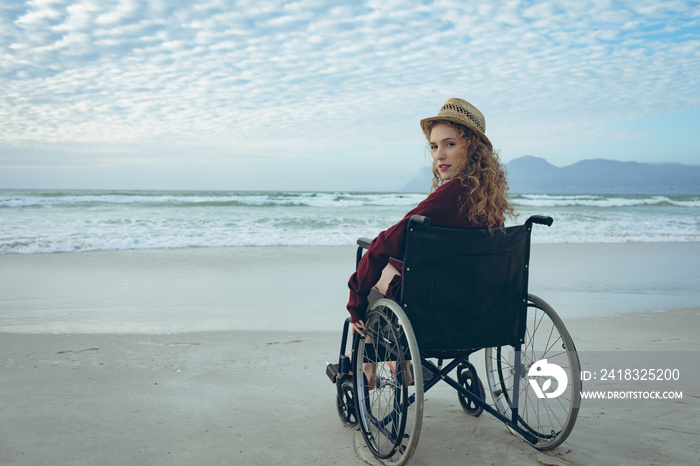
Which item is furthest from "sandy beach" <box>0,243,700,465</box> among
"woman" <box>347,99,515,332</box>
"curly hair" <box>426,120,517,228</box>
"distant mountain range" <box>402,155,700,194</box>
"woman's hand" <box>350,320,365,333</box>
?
"distant mountain range" <box>402,155,700,194</box>

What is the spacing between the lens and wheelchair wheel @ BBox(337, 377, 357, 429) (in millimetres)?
2352

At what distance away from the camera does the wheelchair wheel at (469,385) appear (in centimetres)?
238

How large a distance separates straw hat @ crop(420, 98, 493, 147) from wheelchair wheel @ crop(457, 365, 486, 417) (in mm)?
1084

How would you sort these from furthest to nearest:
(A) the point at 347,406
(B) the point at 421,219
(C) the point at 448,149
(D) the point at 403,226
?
(A) the point at 347,406 → (C) the point at 448,149 → (D) the point at 403,226 → (B) the point at 421,219

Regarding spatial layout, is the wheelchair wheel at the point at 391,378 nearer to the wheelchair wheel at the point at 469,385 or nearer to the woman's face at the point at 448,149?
the wheelchair wheel at the point at 469,385

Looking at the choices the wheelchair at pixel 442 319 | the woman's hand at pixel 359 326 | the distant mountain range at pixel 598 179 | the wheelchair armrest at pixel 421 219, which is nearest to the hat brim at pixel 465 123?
the wheelchair at pixel 442 319

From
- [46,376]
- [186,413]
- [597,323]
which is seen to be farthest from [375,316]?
[597,323]

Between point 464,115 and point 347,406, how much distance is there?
141cm

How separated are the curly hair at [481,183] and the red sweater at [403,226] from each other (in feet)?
0.11

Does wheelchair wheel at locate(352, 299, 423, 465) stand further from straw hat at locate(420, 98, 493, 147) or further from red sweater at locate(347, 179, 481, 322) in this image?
straw hat at locate(420, 98, 493, 147)

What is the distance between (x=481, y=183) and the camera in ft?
6.58

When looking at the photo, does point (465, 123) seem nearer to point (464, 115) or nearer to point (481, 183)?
point (464, 115)

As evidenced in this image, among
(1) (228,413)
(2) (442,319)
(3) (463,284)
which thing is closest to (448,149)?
(3) (463,284)

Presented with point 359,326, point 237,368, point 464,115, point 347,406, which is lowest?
point 237,368
